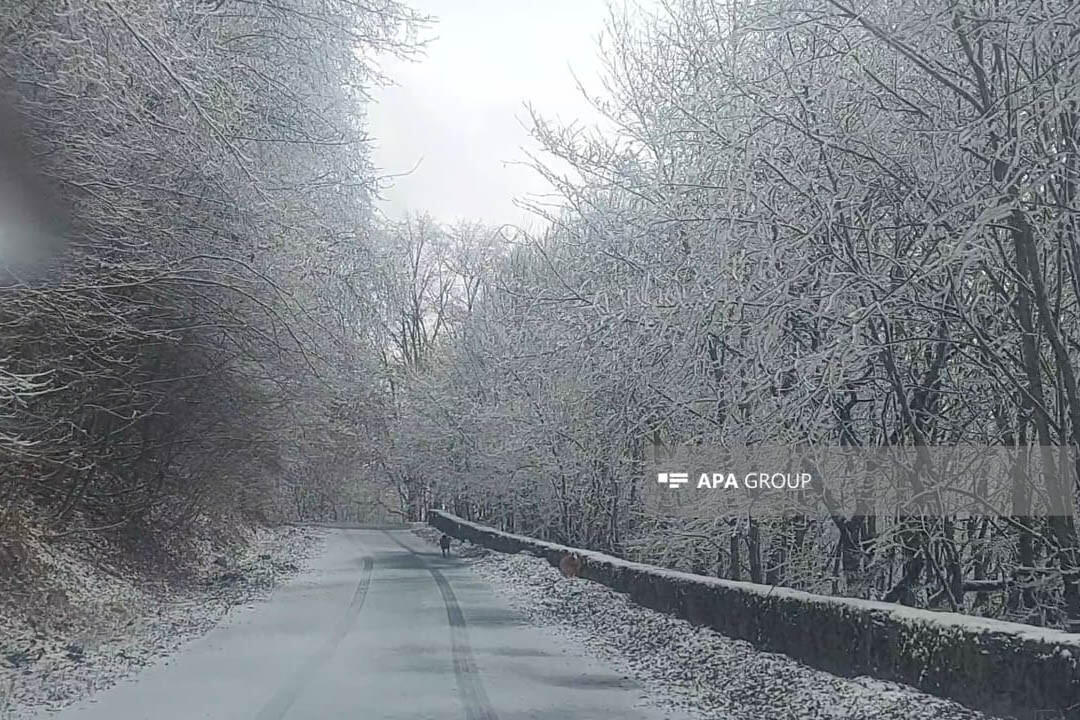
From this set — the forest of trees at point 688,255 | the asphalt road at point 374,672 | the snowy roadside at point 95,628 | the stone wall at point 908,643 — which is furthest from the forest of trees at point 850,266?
the snowy roadside at point 95,628

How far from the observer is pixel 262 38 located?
489 inches

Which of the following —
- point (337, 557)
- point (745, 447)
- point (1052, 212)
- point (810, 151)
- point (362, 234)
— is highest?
point (362, 234)

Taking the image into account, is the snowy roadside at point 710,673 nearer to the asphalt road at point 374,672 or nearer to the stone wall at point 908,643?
the stone wall at point 908,643

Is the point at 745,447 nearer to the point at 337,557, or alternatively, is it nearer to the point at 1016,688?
A: the point at 1016,688

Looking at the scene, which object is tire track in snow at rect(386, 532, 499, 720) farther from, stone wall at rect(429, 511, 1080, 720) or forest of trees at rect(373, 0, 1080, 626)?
forest of trees at rect(373, 0, 1080, 626)

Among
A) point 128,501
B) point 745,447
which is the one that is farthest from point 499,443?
point 745,447

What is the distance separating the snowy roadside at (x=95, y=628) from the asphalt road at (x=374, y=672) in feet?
1.32

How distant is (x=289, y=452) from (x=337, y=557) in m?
7.47

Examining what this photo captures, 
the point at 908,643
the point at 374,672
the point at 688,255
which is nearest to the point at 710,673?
the point at 908,643

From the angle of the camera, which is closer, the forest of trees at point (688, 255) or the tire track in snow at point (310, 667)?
the forest of trees at point (688, 255)

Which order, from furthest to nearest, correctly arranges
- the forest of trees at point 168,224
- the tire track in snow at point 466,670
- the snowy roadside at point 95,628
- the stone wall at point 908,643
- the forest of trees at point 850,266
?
the snowy roadside at point 95,628 < the tire track in snow at point 466,670 < the forest of trees at point 168,224 < the forest of trees at point 850,266 < the stone wall at point 908,643

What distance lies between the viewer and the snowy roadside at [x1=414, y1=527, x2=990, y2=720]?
885 centimetres

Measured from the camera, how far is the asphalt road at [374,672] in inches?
369

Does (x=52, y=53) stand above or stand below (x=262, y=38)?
below
